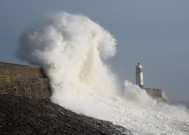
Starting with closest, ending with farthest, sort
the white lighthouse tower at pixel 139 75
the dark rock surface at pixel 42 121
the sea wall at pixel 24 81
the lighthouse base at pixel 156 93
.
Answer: the dark rock surface at pixel 42 121 < the sea wall at pixel 24 81 < the lighthouse base at pixel 156 93 < the white lighthouse tower at pixel 139 75

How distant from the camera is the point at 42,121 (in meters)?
9.68

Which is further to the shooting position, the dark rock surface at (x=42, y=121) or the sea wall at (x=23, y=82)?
the sea wall at (x=23, y=82)

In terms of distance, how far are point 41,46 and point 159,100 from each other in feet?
35.2

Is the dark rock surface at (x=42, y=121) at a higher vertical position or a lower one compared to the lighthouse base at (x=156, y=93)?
lower

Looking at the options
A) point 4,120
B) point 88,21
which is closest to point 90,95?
point 88,21

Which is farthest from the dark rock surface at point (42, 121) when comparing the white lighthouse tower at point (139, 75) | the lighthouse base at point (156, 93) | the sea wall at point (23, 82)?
the white lighthouse tower at point (139, 75)

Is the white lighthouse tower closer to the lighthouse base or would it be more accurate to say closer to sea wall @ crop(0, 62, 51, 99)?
the lighthouse base

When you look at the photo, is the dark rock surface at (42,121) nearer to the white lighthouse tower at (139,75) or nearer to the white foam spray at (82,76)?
the white foam spray at (82,76)

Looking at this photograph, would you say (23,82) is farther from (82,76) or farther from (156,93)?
(156,93)

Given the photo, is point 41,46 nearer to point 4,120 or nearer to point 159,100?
point 4,120

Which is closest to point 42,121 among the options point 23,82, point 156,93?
point 23,82

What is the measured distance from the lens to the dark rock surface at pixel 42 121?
8898 mm

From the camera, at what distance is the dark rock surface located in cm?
890

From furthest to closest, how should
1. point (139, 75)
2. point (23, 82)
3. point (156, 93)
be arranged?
1. point (139, 75)
2. point (156, 93)
3. point (23, 82)
